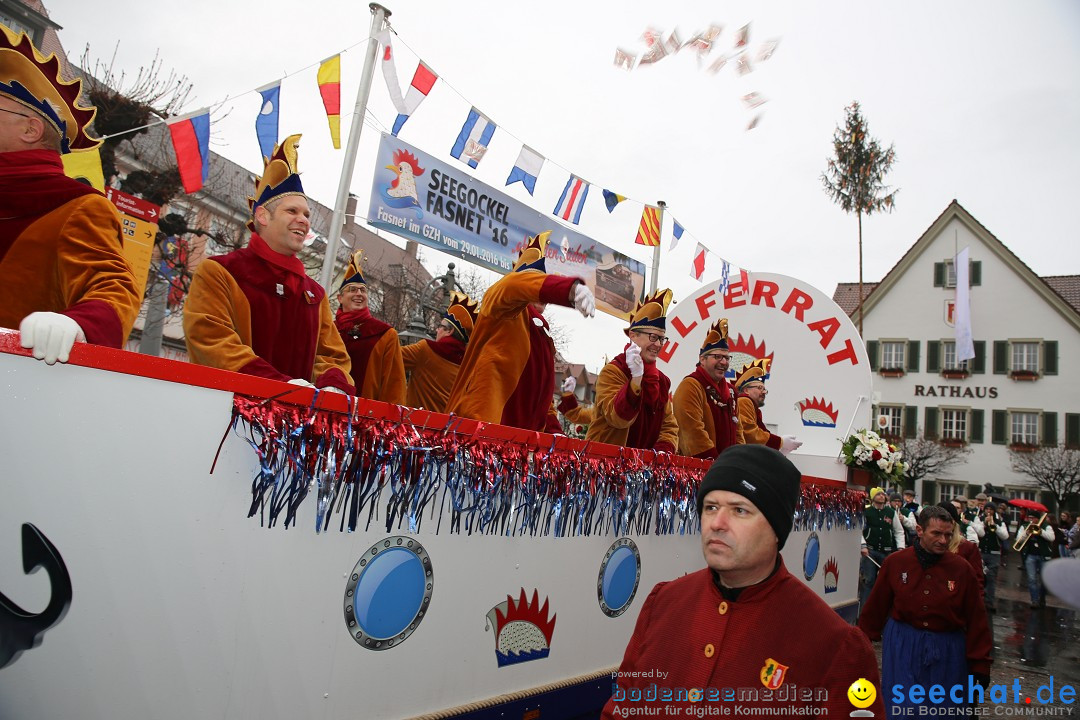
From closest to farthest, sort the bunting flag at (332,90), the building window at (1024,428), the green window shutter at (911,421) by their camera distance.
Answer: the bunting flag at (332,90) → the building window at (1024,428) → the green window shutter at (911,421)

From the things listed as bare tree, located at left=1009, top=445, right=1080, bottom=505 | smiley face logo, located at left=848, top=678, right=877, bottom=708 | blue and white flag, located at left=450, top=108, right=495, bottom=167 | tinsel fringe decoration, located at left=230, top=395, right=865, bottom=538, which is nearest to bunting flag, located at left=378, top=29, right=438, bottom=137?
blue and white flag, located at left=450, top=108, right=495, bottom=167

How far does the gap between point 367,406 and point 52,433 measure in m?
1.01

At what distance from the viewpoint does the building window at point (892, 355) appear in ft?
113

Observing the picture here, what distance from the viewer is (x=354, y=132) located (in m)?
7.09

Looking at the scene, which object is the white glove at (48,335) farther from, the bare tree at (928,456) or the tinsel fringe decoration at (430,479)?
the bare tree at (928,456)

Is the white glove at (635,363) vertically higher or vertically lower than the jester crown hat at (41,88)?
lower

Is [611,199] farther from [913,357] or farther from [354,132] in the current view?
[913,357]

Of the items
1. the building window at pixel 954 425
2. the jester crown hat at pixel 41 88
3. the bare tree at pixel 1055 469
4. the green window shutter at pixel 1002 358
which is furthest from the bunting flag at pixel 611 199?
the green window shutter at pixel 1002 358

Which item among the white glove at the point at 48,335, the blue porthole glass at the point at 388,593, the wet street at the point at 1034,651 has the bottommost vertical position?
the wet street at the point at 1034,651

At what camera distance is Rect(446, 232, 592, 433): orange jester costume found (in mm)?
4020

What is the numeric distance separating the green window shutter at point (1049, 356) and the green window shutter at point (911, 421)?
531cm

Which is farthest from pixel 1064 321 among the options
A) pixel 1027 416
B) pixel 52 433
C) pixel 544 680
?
pixel 52 433

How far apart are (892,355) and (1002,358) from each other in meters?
4.42

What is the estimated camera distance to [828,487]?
291 inches
